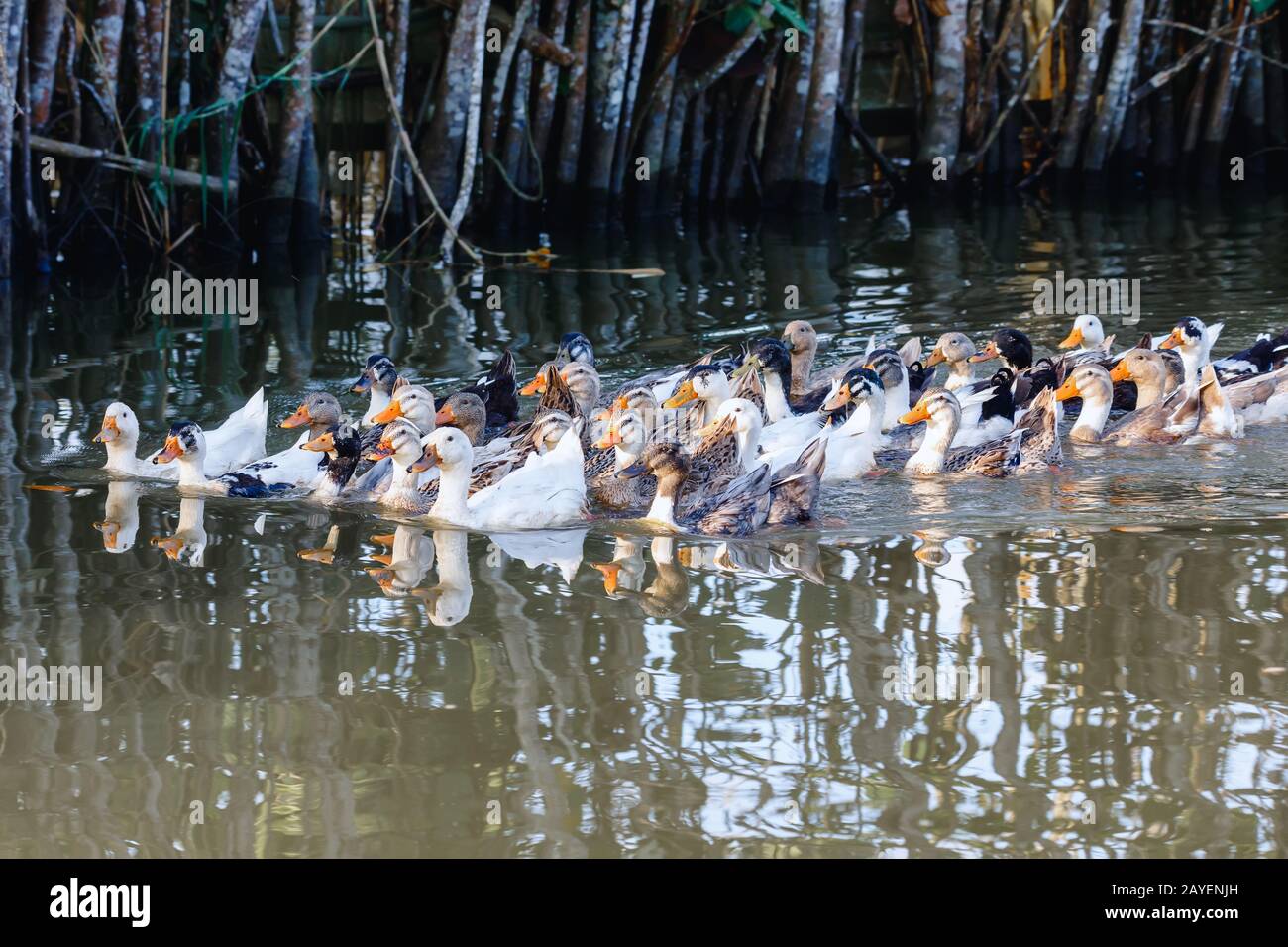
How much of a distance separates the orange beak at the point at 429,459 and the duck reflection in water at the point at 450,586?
1.20 feet

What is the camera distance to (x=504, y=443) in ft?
27.9

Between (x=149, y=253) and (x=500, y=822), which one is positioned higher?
(x=149, y=253)

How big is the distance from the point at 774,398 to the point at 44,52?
7.25 meters

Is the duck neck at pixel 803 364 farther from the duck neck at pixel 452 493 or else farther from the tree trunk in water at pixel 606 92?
the tree trunk in water at pixel 606 92

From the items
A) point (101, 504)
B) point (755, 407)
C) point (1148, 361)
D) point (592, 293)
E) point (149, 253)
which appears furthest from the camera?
point (149, 253)

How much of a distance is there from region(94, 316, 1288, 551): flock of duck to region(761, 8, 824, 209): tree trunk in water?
7973 mm

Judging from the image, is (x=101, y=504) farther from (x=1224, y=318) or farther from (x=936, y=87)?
(x=936, y=87)

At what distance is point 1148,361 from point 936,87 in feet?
31.8

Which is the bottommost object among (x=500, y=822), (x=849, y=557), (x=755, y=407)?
(x=500, y=822)

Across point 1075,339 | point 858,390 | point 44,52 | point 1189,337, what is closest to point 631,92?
point 44,52

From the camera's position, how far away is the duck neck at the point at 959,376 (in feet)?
32.7

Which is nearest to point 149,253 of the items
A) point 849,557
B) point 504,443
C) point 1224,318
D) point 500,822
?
point 504,443

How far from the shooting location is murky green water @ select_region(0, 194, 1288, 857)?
438 cm

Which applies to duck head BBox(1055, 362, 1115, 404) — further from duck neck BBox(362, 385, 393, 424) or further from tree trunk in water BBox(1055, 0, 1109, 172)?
tree trunk in water BBox(1055, 0, 1109, 172)
